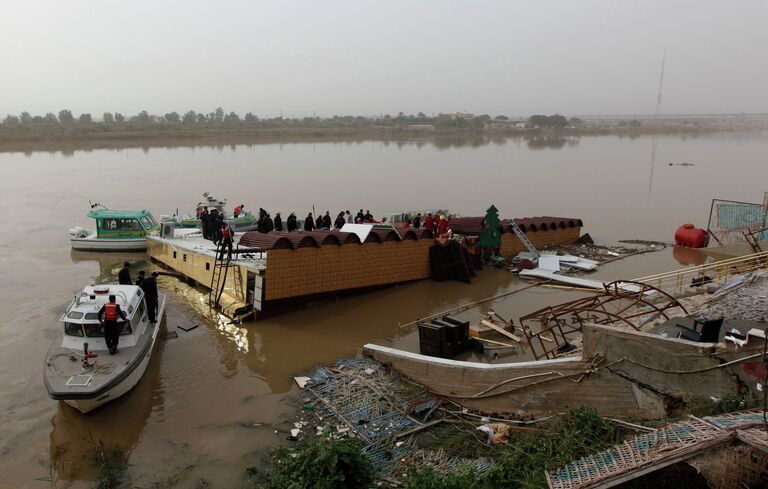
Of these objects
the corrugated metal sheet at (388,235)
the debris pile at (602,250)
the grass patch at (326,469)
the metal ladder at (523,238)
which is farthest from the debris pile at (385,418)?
the debris pile at (602,250)

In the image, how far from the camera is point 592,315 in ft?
38.2

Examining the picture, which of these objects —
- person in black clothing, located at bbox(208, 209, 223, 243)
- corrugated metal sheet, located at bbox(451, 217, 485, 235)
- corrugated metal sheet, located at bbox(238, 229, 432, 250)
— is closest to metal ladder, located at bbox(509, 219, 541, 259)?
corrugated metal sheet, located at bbox(451, 217, 485, 235)

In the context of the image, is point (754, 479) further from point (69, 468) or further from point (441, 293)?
point (441, 293)

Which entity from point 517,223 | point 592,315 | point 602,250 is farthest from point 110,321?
point 602,250

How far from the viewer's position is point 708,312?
28.0ft

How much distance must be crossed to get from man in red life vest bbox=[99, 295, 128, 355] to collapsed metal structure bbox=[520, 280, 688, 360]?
7.42 m

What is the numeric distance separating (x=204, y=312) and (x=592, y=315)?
10.1 m

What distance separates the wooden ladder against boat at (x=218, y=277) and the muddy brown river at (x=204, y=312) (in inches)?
18.4

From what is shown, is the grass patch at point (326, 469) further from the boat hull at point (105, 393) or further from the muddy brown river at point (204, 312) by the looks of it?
the boat hull at point (105, 393)

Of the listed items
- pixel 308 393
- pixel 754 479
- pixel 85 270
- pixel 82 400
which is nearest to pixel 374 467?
pixel 308 393

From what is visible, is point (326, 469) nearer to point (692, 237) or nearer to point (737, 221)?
point (737, 221)

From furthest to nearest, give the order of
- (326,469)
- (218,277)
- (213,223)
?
(213,223), (218,277), (326,469)

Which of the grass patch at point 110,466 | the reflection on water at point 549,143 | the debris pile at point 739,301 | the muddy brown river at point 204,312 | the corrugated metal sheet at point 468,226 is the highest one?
the reflection on water at point 549,143

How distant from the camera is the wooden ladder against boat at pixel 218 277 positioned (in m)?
13.8
